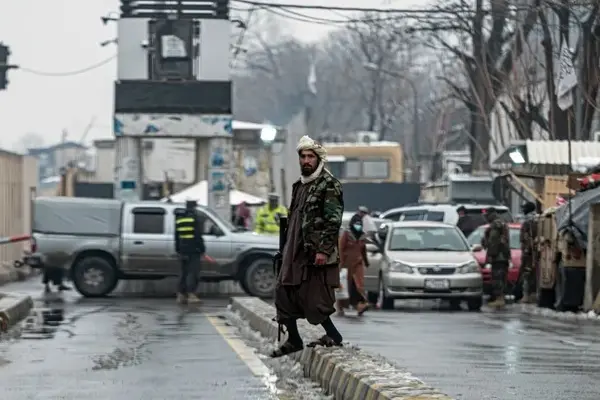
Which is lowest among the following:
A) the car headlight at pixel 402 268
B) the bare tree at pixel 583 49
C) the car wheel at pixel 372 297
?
the car wheel at pixel 372 297

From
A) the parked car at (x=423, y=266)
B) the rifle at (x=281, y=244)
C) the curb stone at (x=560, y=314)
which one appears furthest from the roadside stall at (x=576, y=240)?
the rifle at (x=281, y=244)

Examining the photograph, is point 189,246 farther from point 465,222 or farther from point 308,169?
point 308,169

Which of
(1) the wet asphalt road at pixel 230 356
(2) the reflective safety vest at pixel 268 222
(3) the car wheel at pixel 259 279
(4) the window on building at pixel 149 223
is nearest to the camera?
(1) the wet asphalt road at pixel 230 356

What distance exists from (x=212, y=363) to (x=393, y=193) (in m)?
35.7

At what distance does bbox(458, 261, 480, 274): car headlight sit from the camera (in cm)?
2545

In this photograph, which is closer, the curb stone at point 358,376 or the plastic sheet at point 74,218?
the curb stone at point 358,376

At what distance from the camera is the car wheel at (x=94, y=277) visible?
27.7 metres

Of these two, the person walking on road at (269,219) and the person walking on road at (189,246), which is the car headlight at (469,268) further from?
the person walking on road at (269,219)

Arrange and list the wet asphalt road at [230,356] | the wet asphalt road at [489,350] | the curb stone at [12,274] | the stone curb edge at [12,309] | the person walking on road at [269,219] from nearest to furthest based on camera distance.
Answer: the wet asphalt road at [230,356]
the wet asphalt road at [489,350]
the stone curb edge at [12,309]
the person walking on road at [269,219]
the curb stone at [12,274]

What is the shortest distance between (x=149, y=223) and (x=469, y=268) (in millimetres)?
6552

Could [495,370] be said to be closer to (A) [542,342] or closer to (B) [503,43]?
(A) [542,342]

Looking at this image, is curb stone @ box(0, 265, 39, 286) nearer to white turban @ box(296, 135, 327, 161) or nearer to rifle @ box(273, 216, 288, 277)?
rifle @ box(273, 216, 288, 277)

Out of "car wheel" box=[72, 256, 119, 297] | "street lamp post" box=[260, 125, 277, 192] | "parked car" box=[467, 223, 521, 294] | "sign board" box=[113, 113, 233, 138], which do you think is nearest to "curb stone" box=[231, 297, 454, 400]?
"parked car" box=[467, 223, 521, 294]

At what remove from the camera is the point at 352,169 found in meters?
52.5
